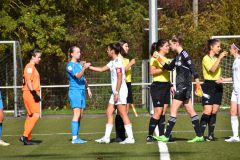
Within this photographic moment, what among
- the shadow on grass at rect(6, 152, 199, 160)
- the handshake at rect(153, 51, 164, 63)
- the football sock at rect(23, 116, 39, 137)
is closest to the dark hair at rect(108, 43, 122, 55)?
the handshake at rect(153, 51, 164, 63)

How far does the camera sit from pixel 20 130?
22.2 m

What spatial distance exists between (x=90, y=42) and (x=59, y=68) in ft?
34.8

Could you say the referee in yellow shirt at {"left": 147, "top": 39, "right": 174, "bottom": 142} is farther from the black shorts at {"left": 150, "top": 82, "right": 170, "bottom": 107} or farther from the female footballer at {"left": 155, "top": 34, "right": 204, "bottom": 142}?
the female footballer at {"left": 155, "top": 34, "right": 204, "bottom": 142}

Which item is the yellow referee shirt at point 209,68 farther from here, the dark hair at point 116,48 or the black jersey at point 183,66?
the dark hair at point 116,48

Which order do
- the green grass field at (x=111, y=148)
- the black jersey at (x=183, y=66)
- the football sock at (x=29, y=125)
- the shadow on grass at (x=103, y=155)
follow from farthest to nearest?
the football sock at (x=29, y=125)
the black jersey at (x=183, y=66)
the green grass field at (x=111, y=148)
the shadow on grass at (x=103, y=155)

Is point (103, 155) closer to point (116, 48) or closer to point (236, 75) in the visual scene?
point (116, 48)

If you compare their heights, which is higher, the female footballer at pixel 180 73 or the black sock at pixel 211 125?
the female footballer at pixel 180 73

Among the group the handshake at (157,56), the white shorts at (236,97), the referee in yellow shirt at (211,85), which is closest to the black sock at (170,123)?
the referee in yellow shirt at (211,85)

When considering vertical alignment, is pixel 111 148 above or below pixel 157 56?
below

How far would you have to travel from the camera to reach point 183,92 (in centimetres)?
1650

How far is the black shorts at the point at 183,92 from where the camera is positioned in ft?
54.1

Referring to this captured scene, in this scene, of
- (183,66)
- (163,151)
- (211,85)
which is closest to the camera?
(163,151)

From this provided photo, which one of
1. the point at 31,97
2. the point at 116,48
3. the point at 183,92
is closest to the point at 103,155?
the point at 183,92

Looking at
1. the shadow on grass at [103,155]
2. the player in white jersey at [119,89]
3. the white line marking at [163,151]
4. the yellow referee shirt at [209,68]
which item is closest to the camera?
the white line marking at [163,151]
